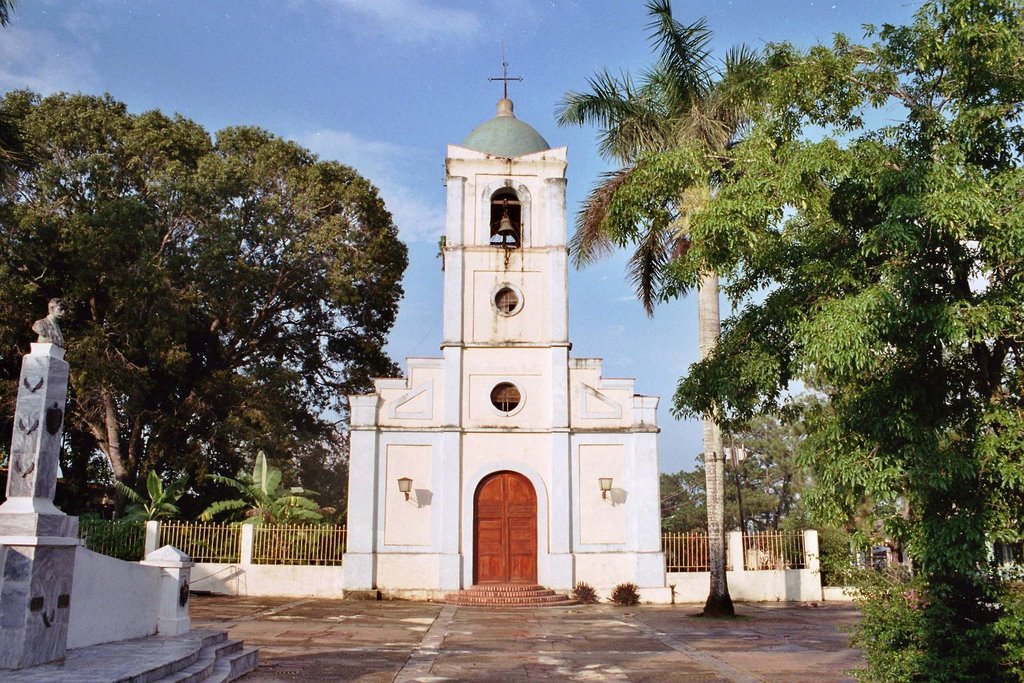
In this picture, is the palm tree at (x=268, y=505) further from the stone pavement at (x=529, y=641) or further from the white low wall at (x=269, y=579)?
the stone pavement at (x=529, y=641)

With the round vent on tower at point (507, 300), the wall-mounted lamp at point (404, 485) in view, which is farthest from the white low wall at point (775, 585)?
the round vent on tower at point (507, 300)

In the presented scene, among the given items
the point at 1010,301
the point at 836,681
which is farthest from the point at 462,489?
the point at 1010,301

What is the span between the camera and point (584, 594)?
2041 centimetres

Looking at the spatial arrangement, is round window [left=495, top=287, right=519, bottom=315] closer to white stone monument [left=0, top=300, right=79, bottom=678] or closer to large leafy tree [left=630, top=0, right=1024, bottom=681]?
large leafy tree [left=630, top=0, right=1024, bottom=681]

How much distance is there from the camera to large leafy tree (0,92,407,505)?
2366 centimetres

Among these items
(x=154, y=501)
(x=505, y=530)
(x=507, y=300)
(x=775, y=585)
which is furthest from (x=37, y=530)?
(x=775, y=585)

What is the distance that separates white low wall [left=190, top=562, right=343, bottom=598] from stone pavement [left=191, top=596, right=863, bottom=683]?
2.82 ft

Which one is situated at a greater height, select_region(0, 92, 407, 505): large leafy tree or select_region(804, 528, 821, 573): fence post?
select_region(0, 92, 407, 505): large leafy tree

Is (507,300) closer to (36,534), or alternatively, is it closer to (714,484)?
(714,484)

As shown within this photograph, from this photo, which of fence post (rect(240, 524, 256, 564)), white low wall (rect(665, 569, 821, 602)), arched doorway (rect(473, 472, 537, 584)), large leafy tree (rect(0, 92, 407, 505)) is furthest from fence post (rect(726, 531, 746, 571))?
large leafy tree (rect(0, 92, 407, 505))

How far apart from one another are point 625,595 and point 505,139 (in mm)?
11872

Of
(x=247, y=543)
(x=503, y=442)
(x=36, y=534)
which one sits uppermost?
(x=503, y=442)

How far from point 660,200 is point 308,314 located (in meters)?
21.3

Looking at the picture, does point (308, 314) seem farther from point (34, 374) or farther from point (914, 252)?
point (914, 252)
